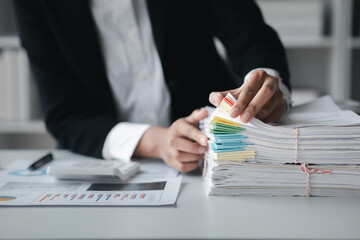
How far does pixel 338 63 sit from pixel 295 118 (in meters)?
1.43

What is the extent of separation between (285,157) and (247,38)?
486 mm

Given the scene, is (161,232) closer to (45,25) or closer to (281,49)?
(281,49)

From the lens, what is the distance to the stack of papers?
1.69ft

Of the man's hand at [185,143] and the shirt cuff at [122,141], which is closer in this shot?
the man's hand at [185,143]

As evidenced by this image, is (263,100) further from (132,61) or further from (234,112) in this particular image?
(132,61)

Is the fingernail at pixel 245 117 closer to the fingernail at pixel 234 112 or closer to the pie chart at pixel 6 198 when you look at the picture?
the fingernail at pixel 234 112

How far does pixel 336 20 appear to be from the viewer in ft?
5.93

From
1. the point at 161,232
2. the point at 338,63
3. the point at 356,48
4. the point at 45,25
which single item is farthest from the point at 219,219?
the point at 356,48

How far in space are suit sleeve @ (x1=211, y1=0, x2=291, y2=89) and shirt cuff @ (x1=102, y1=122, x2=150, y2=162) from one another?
308 mm

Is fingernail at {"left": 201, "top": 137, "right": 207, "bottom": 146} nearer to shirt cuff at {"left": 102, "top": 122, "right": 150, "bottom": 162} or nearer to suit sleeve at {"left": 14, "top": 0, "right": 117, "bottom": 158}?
shirt cuff at {"left": 102, "top": 122, "right": 150, "bottom": 162}

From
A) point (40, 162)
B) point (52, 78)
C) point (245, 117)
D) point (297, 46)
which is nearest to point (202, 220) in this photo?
point (245, 117)

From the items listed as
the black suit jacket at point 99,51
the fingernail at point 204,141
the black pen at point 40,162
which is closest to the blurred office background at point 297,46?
the black suit jacket at point 99,51

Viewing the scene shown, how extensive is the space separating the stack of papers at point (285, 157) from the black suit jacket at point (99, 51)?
1.24ft

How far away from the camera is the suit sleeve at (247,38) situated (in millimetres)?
859
